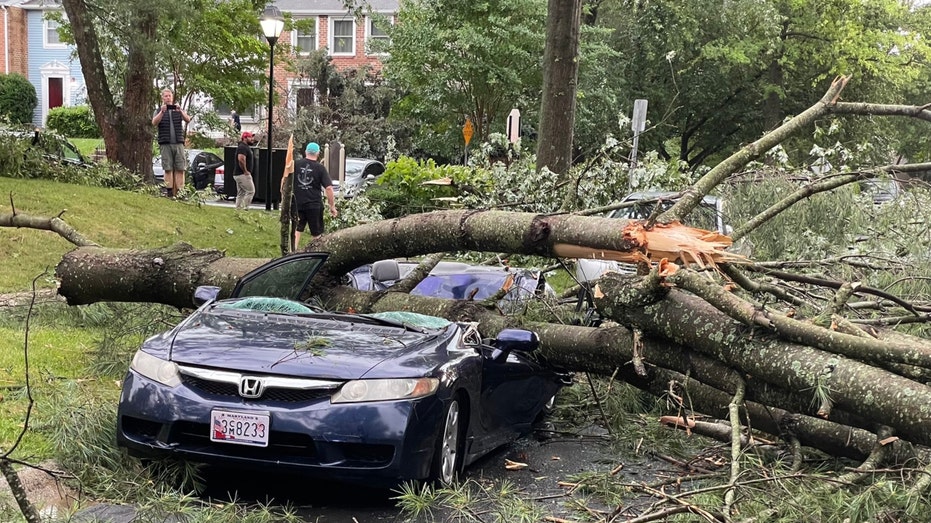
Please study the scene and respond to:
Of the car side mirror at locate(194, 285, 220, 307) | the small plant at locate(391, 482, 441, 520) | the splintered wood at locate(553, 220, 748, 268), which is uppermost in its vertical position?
the splintered wood at locate(553, 220, 748, 268)

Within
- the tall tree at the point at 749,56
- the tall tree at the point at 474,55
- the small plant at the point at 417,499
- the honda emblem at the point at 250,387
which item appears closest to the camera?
the small plant at the point at 417,499

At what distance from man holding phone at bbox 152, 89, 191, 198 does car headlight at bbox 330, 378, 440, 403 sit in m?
14.3

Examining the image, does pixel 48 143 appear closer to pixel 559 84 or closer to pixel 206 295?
pixel 559 84

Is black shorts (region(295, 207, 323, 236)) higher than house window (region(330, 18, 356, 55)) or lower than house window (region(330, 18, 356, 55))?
lower

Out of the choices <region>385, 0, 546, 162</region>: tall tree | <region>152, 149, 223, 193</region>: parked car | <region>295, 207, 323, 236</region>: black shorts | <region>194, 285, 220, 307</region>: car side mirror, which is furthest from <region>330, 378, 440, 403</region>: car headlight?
<region>152, 149, 223, 193</region>: parked car

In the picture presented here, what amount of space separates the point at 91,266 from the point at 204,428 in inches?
142

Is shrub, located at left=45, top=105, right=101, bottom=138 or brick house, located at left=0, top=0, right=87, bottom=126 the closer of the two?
shrub, located at left=45, top=105, right=101, bottom=138

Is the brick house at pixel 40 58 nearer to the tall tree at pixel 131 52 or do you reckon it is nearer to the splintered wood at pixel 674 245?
the tall tree at pixel 131 52

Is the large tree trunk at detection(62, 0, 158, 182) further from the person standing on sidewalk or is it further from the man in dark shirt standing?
the man in dark shirt standing

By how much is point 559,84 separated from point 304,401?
9868mm

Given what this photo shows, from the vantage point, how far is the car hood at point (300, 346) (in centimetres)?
502

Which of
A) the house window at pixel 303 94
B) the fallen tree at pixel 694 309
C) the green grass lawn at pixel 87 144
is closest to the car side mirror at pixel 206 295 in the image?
the fallen tree at pixel 694 309

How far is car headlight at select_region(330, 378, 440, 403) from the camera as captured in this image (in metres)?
4.93

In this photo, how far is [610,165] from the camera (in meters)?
12.8
